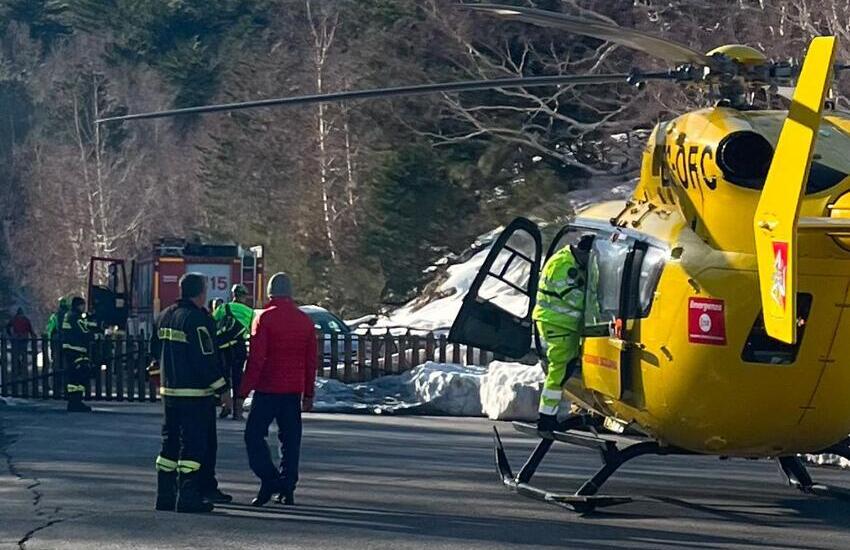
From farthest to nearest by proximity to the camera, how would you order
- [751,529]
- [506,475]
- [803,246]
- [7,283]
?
1. [7,283]
2. [506,475]
3. [751,529]
4. [803,246]

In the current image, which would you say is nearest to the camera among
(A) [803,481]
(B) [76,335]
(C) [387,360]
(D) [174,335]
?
(D) [174,335]

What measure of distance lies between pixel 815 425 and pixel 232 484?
5.09 m

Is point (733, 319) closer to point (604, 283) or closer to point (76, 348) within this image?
point (604, 283)

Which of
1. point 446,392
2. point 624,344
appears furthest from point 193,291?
point 446,392

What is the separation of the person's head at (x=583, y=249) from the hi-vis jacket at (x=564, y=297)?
8cm

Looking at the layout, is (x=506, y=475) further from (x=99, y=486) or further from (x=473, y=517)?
(x=99, y=486)

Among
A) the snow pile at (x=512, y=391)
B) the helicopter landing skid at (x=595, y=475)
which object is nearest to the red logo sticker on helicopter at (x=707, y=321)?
the helicopter landing skid at (x=595, y=475)

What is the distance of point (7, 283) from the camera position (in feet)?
228

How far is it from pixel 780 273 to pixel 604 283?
280 cm

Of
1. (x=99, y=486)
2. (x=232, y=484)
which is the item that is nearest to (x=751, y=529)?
(x=232, y=484)

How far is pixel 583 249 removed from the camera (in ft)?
39.6

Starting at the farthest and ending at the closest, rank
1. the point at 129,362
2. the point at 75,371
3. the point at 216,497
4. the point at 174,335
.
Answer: the point at 129,362
the point at 75,371
the point at 216,497
the point at 174,335

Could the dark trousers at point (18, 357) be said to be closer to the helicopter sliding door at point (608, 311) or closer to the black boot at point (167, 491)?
the black boot at point (167, 491)

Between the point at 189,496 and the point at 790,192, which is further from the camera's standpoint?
the point at 189,496
